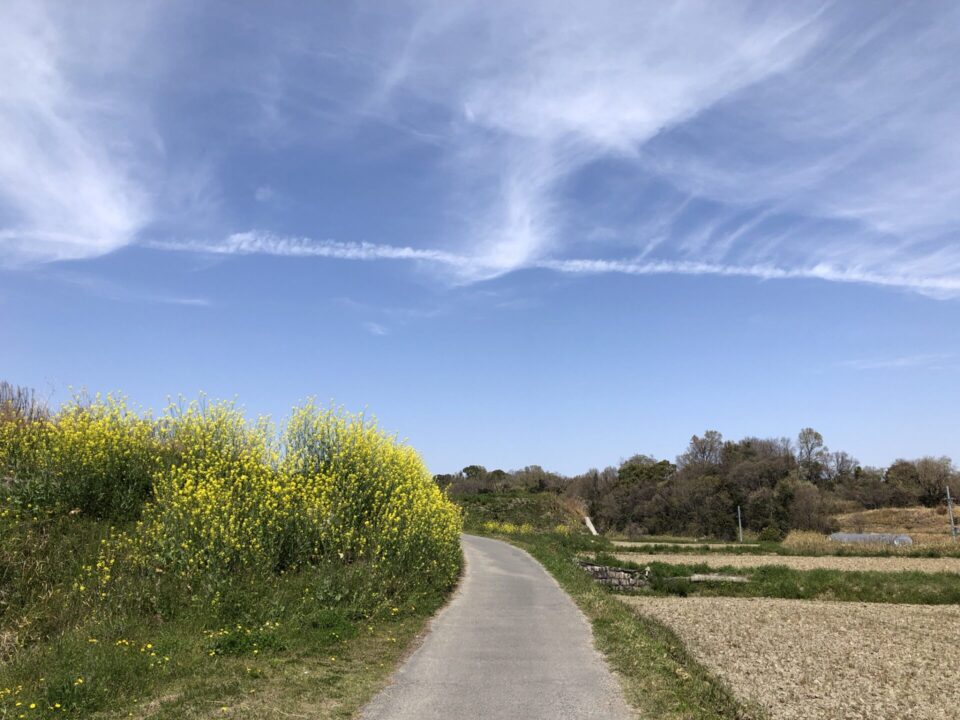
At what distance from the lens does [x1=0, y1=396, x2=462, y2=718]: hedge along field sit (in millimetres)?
9055

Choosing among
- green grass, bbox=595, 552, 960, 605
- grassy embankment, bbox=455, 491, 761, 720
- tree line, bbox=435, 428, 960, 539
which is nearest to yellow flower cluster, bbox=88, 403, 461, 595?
grassy embankment, bbox=455, 491, 761, 720

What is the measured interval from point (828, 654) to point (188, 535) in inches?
417

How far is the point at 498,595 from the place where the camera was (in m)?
15.2

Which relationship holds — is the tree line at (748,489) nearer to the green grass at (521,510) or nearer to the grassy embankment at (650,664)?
the green grass at (521,510)

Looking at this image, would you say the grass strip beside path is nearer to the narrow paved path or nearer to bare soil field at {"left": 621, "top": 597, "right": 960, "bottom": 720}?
the narrow paved path

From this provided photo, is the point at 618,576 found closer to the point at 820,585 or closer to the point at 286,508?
the point at 820,585

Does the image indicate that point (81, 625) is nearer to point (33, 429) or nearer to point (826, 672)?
point (33, 429)

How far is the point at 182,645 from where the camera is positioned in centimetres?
824

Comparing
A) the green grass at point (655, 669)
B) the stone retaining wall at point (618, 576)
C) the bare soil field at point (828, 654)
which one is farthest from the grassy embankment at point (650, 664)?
the stone retaining wall at point (618, 576)

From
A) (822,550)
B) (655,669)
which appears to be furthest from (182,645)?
(822,550)

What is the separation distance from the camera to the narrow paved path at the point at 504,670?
21.8 ft

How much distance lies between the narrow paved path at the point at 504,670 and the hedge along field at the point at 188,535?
57.2 inches

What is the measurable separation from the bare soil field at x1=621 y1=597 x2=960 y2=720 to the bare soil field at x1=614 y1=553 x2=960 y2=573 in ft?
31.8

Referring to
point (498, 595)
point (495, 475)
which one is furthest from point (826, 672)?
point (495, 475)
